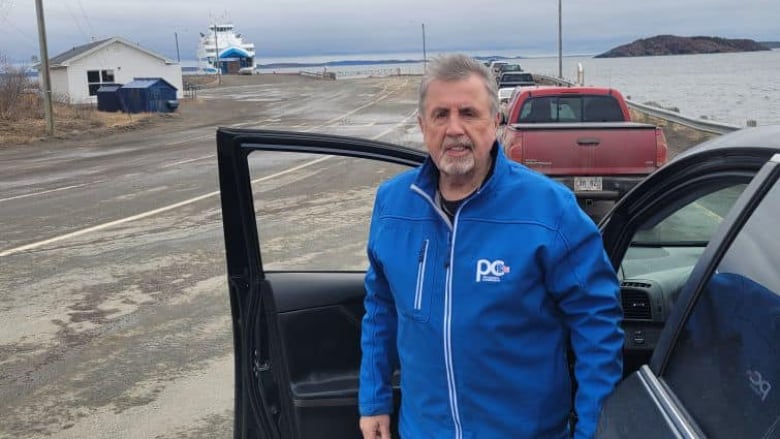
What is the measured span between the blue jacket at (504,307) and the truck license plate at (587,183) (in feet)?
24.7

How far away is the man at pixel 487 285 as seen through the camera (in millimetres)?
2121

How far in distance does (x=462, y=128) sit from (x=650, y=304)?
1.16 meters

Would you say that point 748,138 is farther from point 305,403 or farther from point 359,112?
point 359,112

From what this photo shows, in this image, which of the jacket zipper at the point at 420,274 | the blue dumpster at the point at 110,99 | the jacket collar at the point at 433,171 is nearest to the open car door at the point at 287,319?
the jacket collar at the point at 433,171

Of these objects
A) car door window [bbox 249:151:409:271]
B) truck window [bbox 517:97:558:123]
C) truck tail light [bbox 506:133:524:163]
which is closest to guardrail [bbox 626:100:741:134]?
truck window [bbox 517:97:558:123]

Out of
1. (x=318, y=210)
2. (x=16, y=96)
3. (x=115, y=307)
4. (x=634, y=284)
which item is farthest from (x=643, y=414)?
(x=16, y=96)

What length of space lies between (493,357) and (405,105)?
37.8 meters

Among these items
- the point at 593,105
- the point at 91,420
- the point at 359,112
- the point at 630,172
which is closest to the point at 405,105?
the point at 359,112

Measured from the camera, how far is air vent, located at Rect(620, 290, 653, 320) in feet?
9.52

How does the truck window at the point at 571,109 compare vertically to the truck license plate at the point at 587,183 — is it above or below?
above

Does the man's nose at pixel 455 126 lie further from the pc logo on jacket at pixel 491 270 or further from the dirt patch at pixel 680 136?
the dirt patch at pixel 680 136

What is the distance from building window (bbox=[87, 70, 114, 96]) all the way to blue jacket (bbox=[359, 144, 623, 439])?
153 feet

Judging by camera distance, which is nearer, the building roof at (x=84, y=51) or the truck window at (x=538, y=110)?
the truck window at (x=538, y=110)

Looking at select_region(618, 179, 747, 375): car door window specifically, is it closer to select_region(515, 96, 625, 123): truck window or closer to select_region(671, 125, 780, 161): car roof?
select_region(671, 125, 780, 161): car roof
